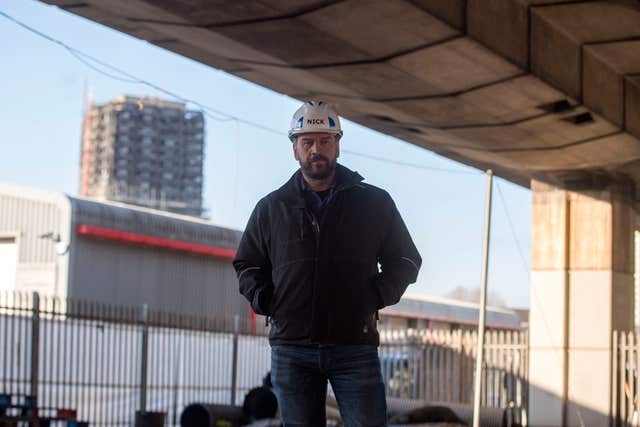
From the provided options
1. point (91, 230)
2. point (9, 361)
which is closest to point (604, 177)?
point (9, 361)

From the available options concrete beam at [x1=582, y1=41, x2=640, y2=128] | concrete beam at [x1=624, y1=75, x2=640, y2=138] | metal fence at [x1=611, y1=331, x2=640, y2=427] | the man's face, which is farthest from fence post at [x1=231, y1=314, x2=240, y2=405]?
the man's face

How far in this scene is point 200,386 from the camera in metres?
21.0

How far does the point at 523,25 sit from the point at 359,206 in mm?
8546

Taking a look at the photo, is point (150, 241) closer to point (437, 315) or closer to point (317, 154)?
point (437, 315)

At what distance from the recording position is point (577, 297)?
69.3ft

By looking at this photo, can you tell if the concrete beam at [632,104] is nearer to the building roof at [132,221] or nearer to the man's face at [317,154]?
the man's face at [317,154]

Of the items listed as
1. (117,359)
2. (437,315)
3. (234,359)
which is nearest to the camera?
(117,359)

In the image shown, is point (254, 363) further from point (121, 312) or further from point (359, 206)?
point (359, 206)

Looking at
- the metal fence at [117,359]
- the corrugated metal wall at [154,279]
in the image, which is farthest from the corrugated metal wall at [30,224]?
the metal fence at [117,359]

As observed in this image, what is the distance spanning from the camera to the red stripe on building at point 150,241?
122ft

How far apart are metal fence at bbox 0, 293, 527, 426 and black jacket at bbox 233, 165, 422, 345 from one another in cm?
1140

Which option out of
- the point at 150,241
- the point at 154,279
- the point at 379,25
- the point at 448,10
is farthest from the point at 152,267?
the point at 448,10

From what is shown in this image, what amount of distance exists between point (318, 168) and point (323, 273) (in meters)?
0.47

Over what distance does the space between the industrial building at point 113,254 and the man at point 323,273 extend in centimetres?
3297
